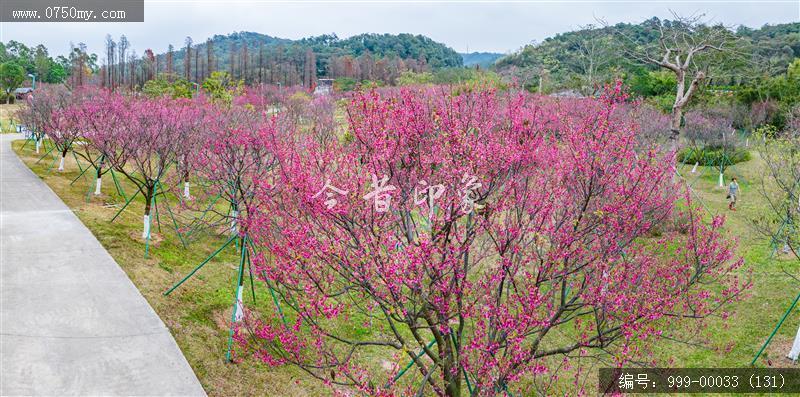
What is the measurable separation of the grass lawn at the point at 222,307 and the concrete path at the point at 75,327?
313 millimetres

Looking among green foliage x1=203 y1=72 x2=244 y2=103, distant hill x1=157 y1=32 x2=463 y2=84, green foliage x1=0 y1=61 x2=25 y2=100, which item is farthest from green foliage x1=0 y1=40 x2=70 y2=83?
green foliage x1=203 y1=72 x2=244 y2=103

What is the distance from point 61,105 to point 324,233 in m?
20.2

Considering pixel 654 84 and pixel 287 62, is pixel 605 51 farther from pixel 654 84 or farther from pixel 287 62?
pixel 287 62

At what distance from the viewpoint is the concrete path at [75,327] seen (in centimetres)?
708

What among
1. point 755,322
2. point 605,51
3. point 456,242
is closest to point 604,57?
point 605,51

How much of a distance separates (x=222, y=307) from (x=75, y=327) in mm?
2440

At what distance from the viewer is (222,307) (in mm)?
10047

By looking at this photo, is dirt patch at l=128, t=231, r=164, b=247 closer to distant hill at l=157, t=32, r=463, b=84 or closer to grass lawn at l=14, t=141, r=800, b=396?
grass lawn at l=14, t=141, r=800, b=396

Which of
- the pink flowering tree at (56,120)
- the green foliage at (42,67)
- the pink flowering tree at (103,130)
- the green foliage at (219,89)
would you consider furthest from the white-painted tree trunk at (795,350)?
the green foliage at (42,67)

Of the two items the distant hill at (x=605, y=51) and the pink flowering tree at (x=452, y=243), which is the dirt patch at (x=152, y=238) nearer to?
the pink flowering tree at (x=452, y=243)

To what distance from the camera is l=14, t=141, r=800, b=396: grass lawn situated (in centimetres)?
797

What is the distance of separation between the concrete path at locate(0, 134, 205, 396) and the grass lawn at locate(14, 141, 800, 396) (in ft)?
1.03

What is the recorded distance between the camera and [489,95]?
9164 millimetres

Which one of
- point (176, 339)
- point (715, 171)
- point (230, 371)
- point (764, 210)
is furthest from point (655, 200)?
point (715, 171)
